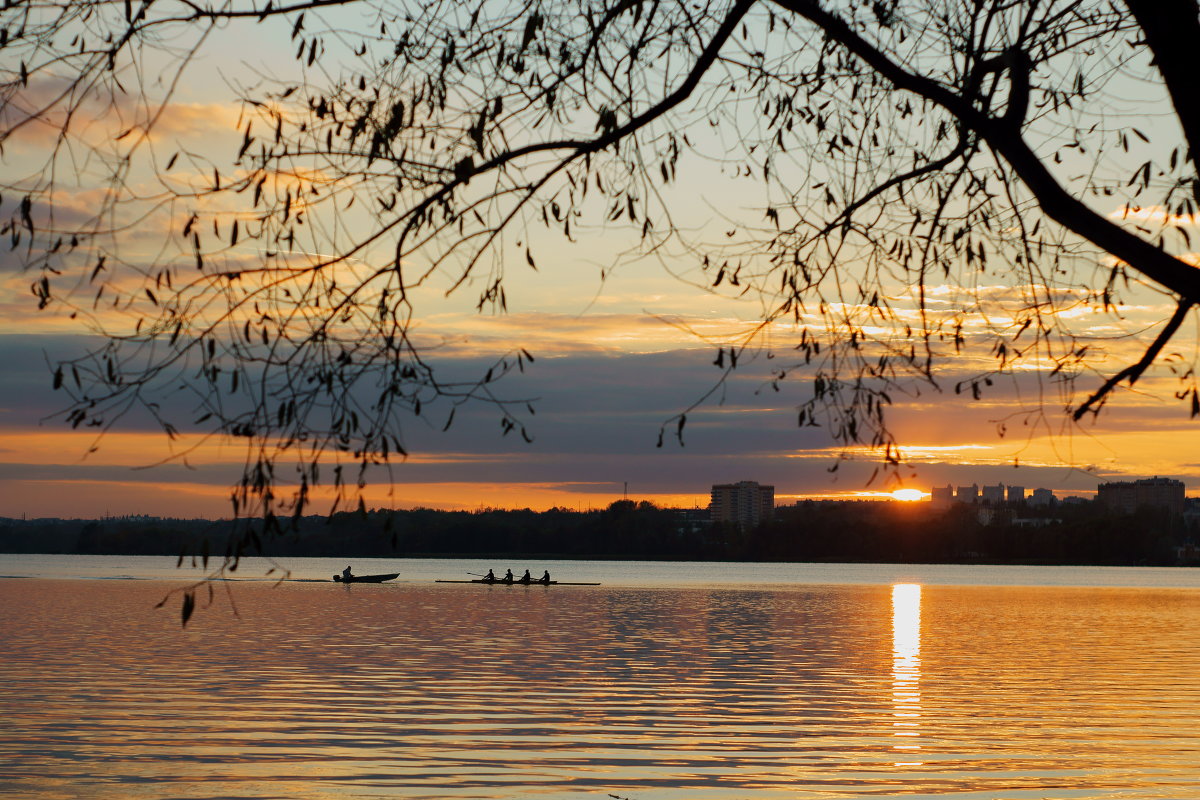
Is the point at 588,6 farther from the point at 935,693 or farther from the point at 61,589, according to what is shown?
the point at 61,589

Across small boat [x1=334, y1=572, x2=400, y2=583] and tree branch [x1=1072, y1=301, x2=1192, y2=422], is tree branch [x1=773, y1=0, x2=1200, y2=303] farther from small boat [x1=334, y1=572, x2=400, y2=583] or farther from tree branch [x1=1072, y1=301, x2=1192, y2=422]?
small boat [x1=334, y1=572, x2=400, y2=583]

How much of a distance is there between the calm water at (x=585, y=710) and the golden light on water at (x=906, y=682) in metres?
0.13

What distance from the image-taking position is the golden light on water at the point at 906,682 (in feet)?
84.6

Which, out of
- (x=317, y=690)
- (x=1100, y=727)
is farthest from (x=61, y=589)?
(x=1100, y=727)

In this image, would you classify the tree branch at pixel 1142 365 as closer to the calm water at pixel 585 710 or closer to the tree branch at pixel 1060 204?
the tree branch at pixel 1060 204

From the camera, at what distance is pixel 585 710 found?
93.6ft

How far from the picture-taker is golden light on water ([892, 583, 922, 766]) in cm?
2578

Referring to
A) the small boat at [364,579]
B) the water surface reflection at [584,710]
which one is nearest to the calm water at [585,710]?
the water surface reflection at [584,710]

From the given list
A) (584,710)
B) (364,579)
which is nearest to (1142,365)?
(584,710)

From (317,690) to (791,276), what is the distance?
23800 mm

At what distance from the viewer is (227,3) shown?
846 centimetres

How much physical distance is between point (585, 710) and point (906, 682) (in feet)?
38.6

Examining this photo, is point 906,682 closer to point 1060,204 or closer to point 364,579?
point 1060,204

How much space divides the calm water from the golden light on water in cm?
13
